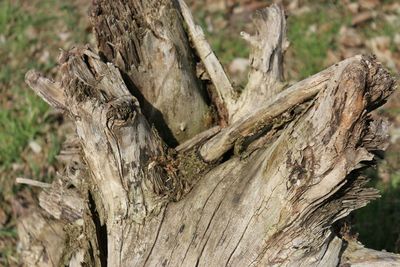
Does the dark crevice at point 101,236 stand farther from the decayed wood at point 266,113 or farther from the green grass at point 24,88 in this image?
the green grass at point 24,88

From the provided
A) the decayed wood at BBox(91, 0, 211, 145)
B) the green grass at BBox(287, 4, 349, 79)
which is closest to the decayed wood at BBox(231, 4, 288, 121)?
the decayed wood at BBox(91, 0, 211, 145)

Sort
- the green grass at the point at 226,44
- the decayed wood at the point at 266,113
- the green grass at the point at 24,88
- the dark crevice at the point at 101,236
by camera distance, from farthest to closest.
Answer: the green grass at the point at 226,44, the green grass at the point at 24,88, the dark crevice at the point at 101,236, the decayed wood at the point at 266,113

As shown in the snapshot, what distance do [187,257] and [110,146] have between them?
598mm

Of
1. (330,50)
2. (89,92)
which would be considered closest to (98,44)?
(89,92)

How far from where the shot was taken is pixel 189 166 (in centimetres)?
283

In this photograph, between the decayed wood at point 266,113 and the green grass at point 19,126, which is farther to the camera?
the green grass at point 19,126

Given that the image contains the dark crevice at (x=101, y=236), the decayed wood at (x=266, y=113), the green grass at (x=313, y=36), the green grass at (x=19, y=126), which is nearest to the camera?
the decayed wood at (x=266, y=113)

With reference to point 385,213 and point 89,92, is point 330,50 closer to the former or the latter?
point 385,213

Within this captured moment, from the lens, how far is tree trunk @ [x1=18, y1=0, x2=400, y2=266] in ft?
7.65

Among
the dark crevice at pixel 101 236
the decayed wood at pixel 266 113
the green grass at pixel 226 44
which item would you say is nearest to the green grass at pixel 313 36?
the green grass at pixel 226 44

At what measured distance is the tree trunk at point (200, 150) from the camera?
2332mm

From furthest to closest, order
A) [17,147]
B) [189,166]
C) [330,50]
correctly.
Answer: [330,50]
[17,147]
[189,166]

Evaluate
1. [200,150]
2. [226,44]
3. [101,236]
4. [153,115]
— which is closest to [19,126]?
[226,44]

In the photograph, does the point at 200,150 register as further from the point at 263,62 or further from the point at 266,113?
the point at 263,62
